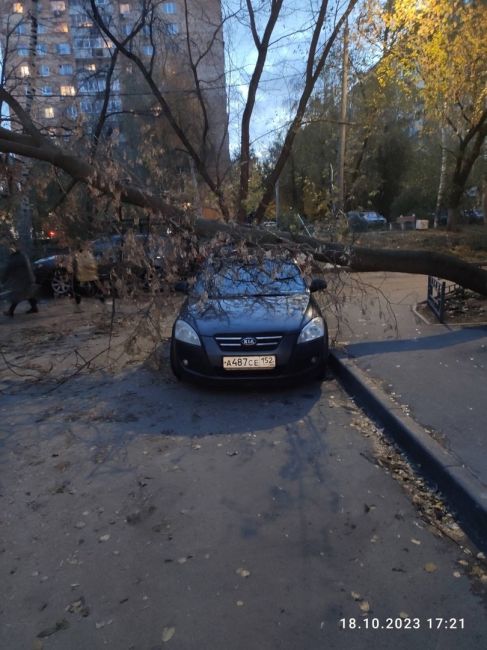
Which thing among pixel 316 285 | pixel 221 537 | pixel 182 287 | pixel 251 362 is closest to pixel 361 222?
pixel 316 285

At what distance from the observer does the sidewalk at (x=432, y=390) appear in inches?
137

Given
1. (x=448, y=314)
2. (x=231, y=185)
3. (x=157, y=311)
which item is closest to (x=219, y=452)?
(x=157, y=311)

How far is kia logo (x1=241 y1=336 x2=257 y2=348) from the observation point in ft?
17.9

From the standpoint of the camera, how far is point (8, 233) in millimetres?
8633

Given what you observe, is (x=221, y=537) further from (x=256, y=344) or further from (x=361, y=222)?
(x=361, y=222)

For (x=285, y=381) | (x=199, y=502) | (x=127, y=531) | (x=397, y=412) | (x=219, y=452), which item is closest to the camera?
(x=127, y=531)

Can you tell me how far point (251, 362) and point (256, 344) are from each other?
202 mm

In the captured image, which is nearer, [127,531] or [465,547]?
[465,547]

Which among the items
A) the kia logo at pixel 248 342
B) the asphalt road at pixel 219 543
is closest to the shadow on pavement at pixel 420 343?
the kia logo at pixel 248 342

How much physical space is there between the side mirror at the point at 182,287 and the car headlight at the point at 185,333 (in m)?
0.61

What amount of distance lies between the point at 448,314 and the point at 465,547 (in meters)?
6.53

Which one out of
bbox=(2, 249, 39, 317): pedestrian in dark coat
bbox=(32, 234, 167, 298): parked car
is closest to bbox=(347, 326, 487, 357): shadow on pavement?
bbox=(32, 234, 167, 298): parked car

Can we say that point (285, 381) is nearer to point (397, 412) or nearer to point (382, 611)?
point (397, 412)

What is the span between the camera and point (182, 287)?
21.2 feet
